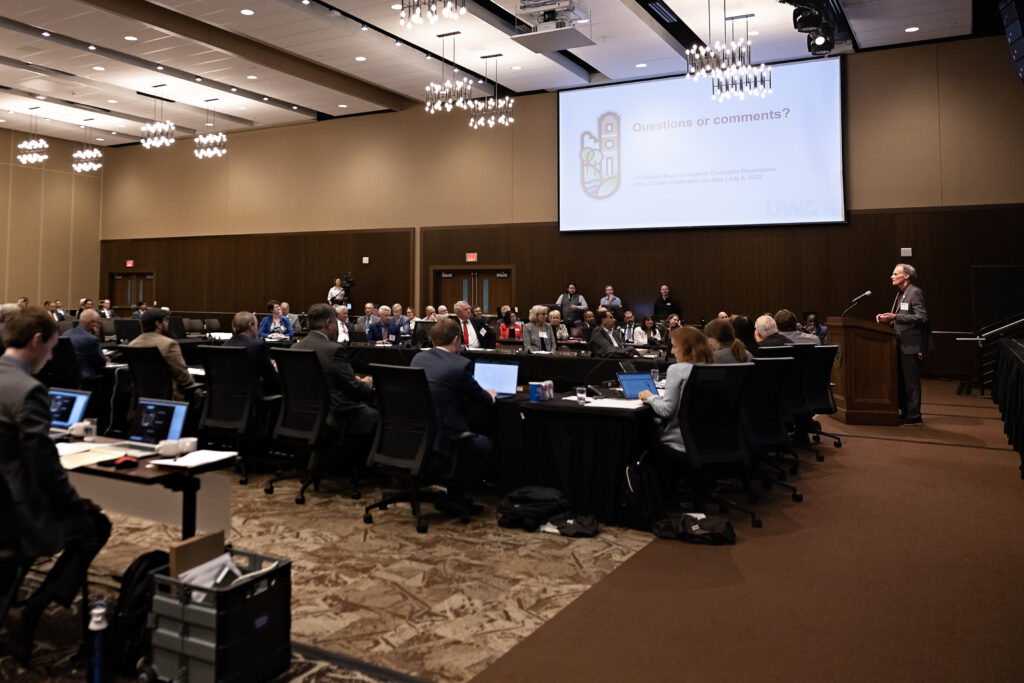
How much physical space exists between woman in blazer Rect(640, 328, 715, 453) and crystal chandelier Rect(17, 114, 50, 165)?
15.2 meters

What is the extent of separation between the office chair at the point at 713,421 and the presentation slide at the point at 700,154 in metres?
8.75

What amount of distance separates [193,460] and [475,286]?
40.0 feet

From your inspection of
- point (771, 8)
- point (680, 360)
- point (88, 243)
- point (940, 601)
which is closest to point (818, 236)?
point (771, 8)

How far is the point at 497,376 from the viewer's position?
5.11m

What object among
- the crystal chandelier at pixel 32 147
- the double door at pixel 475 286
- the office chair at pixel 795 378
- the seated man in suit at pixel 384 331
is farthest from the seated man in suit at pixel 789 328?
the crystal chandelier at pixel 32 147

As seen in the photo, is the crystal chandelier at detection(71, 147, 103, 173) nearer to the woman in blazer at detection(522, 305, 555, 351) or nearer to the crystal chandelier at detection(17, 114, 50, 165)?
the crystal chandelier at detection(17, 114, 50, 165)

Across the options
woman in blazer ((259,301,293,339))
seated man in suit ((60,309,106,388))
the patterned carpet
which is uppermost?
woman in blazer ((259,301,293,339))

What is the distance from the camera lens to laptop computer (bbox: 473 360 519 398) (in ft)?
16.5

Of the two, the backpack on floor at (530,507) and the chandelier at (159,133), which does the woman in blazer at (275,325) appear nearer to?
the chandelier at (159,133)

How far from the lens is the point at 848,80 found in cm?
1178

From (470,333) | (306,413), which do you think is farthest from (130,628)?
(470,333)

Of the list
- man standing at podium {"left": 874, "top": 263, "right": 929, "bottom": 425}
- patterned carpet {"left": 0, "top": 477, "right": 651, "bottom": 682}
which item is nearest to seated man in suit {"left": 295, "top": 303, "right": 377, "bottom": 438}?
patterned carpet {"left": 0, "top": 477, "right": 651, "bottom": 682}

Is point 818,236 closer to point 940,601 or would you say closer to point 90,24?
point 940,601

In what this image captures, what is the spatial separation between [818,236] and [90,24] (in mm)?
11834
